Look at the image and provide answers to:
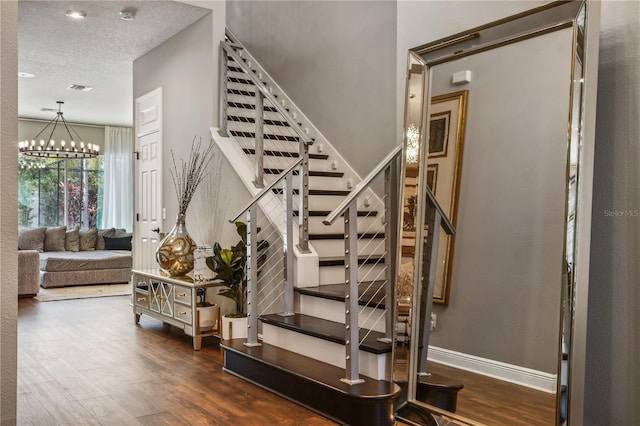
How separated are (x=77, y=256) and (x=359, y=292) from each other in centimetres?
647

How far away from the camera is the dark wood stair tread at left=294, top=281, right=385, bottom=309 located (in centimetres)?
373

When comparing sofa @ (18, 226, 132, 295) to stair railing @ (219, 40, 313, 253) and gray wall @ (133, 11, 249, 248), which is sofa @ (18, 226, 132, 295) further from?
stair railing @ (219, 40, 313, 253)

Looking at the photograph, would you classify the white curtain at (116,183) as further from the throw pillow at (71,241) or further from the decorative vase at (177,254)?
the decorative vase at (177,254)

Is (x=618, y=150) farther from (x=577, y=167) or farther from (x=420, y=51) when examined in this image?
(x=420, y=51)

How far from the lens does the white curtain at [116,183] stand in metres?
12.1

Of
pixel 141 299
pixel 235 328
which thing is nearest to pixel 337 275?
pixel 235 328

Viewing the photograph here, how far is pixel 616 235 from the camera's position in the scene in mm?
2416

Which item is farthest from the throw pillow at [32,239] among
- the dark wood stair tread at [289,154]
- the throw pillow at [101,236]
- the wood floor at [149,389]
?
the dark wood stair tread at [289,154]

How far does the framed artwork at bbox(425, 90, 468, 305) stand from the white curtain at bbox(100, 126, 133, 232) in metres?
10.2

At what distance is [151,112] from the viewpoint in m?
6.95

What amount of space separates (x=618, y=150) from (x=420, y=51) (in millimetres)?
1203

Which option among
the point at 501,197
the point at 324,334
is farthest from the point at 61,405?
the point at 501,197

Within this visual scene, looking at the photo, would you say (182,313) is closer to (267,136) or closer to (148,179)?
(267,136)

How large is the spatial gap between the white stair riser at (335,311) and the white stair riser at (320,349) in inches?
10.9
